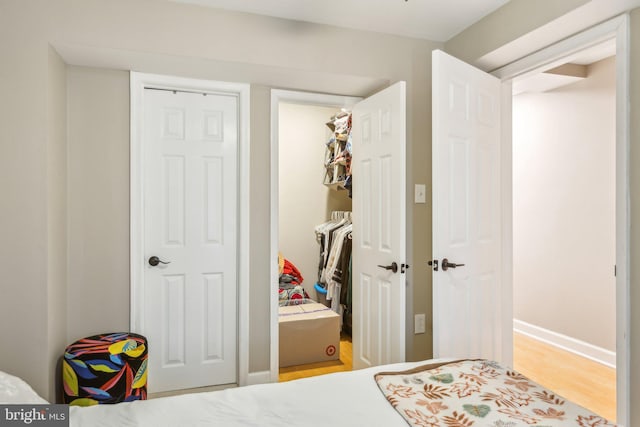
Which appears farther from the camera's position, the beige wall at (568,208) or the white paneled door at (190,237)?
the beige wall at (568,208)

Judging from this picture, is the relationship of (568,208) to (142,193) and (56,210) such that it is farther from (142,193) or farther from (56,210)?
(56,210)

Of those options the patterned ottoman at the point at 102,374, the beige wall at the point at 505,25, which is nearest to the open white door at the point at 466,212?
the beige wall at the point at 505,25

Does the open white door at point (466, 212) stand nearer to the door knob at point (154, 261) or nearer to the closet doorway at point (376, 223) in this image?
the closet doorway at point (376, 223)

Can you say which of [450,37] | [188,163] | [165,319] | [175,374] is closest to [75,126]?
[188,163]

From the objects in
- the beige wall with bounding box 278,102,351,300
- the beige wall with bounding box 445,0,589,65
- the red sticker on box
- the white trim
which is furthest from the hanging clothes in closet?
the beige wall with bounding box 445,0,589,65

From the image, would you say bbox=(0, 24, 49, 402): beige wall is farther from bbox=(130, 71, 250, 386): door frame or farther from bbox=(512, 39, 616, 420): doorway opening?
bbox=(512, 39, 616, 420): doorway opening

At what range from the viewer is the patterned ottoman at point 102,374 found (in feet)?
7.22

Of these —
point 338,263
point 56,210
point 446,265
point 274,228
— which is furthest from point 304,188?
point 56,210

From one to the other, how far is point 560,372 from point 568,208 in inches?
55.5

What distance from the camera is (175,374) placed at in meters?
2.78

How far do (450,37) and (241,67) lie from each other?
1445mm

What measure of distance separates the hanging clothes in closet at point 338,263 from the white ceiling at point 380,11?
6.02 ft

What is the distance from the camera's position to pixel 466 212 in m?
2.45

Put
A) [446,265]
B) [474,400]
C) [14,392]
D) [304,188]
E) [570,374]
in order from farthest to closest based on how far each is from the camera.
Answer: [304,188], [570,374], [446,265], [474,400], [14,392]
